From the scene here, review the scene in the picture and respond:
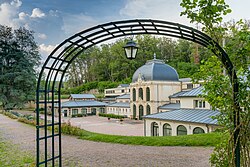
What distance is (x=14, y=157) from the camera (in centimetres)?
693

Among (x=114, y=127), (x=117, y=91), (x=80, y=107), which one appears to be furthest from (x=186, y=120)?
(x=117, y=91)

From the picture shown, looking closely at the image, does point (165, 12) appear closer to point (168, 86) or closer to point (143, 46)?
point (168, 86)

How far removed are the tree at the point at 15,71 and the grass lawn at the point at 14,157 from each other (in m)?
24.2

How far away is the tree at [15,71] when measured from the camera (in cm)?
3055

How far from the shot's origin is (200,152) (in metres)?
7.25

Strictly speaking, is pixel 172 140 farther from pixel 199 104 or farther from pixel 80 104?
pixel 80 104

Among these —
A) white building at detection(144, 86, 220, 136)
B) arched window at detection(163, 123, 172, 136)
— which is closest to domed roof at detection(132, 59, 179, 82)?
white building at detection(144, 86, 220, 136)

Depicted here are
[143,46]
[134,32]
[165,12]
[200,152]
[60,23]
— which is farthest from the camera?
[143,46]

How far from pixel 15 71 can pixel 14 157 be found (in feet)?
90.8

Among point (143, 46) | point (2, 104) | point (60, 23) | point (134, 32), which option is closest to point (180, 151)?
point (134, 32)

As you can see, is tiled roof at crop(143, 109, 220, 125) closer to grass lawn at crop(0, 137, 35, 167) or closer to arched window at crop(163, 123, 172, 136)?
arched window at crop(163, 123, 172, 136)

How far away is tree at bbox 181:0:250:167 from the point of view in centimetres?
314

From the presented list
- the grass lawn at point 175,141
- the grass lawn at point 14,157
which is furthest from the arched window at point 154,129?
the grass lawn at point 14,157

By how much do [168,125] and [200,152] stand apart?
28.7 feet
